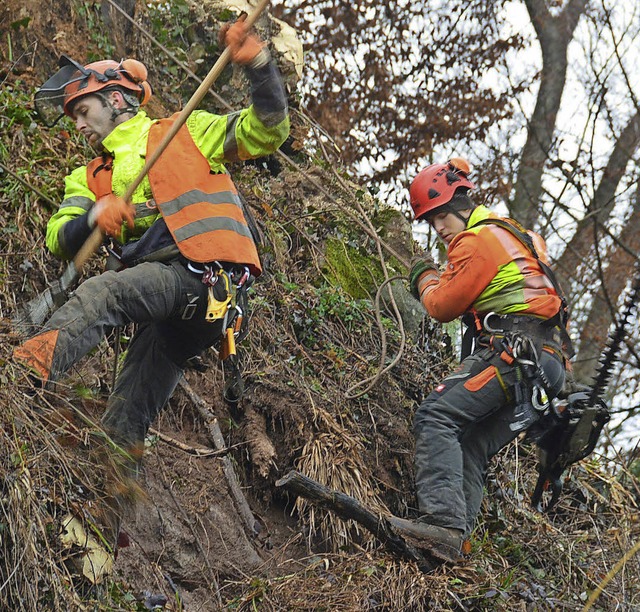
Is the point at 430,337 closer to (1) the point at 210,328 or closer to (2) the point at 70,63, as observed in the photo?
(1) the point at 210,328

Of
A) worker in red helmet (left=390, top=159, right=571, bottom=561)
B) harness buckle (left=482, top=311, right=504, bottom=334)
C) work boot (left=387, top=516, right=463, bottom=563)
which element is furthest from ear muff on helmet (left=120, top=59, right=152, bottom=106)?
work boot (left=387, top=516, right=463, bottom=563)

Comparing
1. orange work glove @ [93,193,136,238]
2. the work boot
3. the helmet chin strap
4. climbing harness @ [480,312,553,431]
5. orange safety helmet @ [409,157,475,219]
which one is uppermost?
the helmet chin strap

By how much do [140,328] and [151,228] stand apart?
702 millimetres

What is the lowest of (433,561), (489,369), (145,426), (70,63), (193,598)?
(193,598)

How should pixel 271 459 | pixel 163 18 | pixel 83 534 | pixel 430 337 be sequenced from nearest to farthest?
pixel 83 534 → pixel 271 459 → pixel 430 337 → pixel 163 18

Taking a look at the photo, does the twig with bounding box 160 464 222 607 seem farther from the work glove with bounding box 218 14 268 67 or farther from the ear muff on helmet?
the work glove with bounding box 218 14 268 67

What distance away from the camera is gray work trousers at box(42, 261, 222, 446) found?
4.39 meters

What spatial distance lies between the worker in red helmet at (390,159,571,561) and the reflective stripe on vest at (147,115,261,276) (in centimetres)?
131

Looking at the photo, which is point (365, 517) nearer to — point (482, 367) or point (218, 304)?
point (482, 367)

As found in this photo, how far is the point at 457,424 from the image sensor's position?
5316 millimetres

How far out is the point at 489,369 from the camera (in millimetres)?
5320

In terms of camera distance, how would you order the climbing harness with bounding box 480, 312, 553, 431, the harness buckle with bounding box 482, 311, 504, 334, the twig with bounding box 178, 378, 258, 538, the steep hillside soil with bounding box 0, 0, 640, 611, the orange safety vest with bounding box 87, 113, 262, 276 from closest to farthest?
the steep hillside soil with bounding box 0, 0, 640, 611 < the orange safety vest with bounding box 87, 113, 262, 276 < the climbing harness with bounding box 480, 312, 553, 431 < the harness buckle with bounding box 482, 311, 504, 334 < the twig with bounding box 178, 378, 258, 538

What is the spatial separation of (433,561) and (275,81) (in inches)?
106

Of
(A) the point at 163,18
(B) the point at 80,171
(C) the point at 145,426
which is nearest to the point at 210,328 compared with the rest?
(C) the point at 145,426
